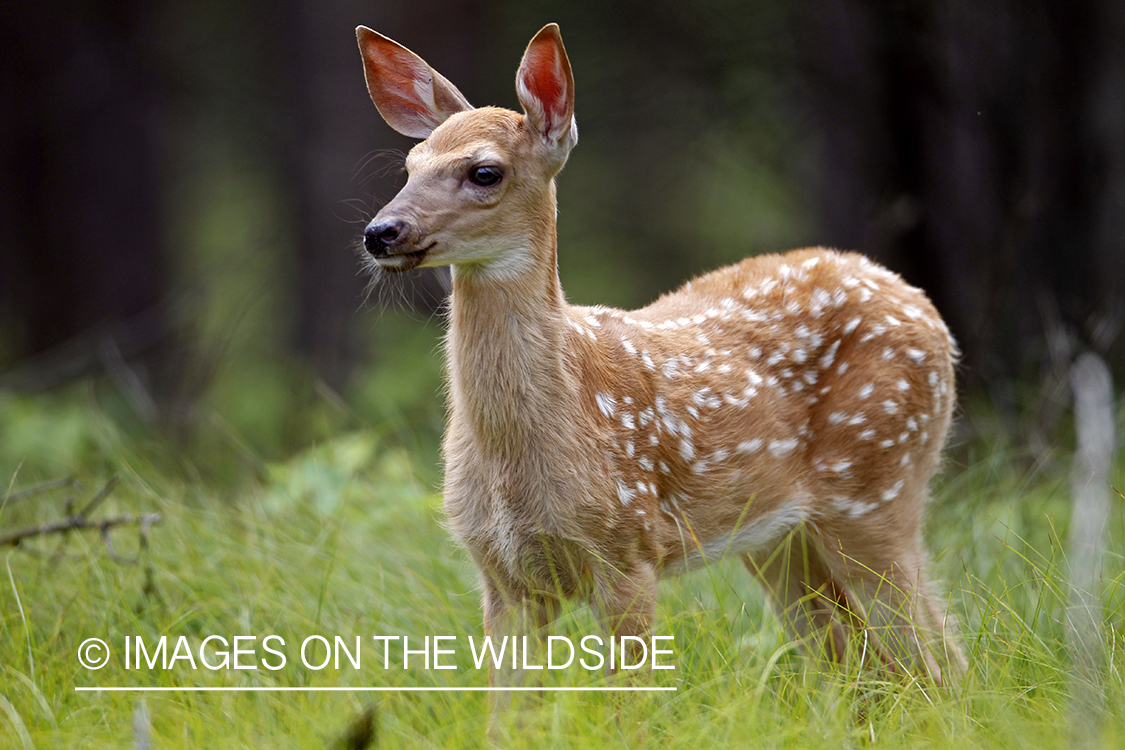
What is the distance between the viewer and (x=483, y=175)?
3408 mm

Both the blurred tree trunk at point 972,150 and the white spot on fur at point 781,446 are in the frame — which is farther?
the blurred tree trunk at point 972,150

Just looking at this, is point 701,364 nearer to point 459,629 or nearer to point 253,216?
point 459,629

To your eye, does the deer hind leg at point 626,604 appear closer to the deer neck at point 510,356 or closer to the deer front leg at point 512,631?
the deer front leg at point 512,631

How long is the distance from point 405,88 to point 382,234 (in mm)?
956

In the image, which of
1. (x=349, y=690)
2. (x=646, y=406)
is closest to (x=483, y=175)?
(x=646, y=406)

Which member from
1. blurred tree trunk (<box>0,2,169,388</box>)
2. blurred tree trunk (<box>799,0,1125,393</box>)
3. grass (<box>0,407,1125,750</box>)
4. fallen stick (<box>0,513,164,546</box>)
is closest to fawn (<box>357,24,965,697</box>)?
grass (<box>0,407,1125,750</box>)

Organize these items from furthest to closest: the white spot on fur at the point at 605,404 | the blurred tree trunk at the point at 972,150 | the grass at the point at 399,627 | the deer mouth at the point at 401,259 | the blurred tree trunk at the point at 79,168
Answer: the blurred tree trunk at the point at 79,168 < the blurred tree trunk at the point at 972,150 < the white spot on fur at the point at 605,404 < the deer mouth at the point at 401,259 < the grass at the point at 399,627

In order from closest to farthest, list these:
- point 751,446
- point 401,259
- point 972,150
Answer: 1. point 401,259
2. point 751,446
3. point 972,150

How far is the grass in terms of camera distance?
2945 mm

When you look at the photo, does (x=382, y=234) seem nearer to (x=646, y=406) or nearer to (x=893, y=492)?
(x=646, y=406)

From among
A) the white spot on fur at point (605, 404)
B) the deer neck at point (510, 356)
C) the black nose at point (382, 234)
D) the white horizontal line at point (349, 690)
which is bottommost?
the white horizontal line at point (349, 690)

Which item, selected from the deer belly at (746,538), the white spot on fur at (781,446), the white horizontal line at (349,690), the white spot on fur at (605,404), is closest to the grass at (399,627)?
the white horizontal line at (349,690)

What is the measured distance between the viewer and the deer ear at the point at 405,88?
12.7ft

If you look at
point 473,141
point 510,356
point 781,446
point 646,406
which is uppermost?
point 473,141
